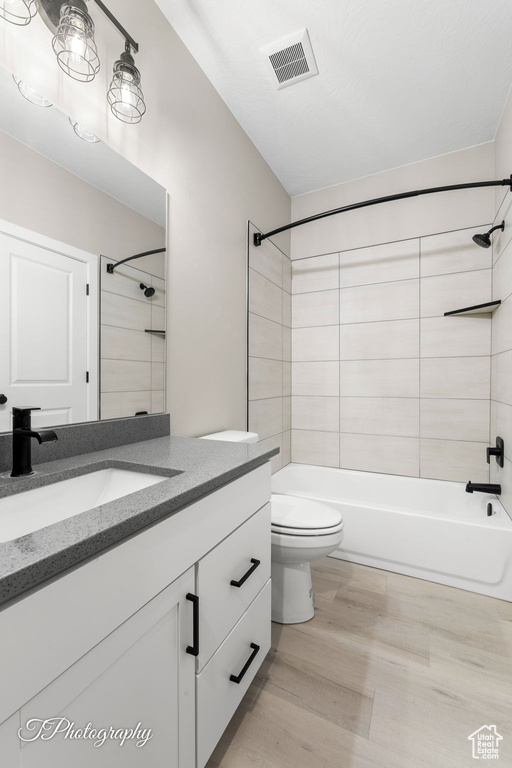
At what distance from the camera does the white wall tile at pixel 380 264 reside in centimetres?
251

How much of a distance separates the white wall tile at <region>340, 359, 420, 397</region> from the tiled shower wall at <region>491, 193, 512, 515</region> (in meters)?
0.48

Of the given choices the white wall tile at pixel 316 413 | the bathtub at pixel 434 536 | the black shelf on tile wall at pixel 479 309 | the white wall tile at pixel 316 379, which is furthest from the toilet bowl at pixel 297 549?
the black shelf on tile wall at pixel 479 309

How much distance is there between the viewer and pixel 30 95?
1.01m

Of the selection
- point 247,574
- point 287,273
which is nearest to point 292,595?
point 247,574

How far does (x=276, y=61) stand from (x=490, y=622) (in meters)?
2.78

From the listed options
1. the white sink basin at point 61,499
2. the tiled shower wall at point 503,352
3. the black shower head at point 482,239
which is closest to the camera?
the white sink basin at point 61,499

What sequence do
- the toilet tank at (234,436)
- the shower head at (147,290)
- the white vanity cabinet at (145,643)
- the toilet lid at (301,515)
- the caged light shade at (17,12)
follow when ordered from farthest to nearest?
the toilet tank at (234,436) < the toilet lid at (301,515) < the shower head at (147,290) < the caged light shade at (17,12) < the white vanity cabinet at (145,643)

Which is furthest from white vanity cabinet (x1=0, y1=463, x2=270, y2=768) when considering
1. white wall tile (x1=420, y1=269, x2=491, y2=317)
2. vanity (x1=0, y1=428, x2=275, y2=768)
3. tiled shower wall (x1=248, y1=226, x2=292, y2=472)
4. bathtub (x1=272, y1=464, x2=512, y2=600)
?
white wall tile (x1=420, y1=269, x2=491, y2=317)

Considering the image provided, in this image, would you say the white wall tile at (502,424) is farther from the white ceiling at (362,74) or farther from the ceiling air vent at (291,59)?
the ceiling air vent at (291,59)

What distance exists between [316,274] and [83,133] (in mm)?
1988

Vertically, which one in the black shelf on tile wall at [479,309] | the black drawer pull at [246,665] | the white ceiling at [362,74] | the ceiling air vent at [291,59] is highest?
the white ceiling at [362,74]

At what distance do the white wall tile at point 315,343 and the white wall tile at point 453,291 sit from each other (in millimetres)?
651

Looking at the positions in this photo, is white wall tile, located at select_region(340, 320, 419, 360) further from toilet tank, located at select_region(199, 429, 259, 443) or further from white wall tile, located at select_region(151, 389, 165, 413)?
white wall tile, located at select_region(151, 389, 165, 413)

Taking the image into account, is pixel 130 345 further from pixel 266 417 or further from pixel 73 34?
pixel 266 417
